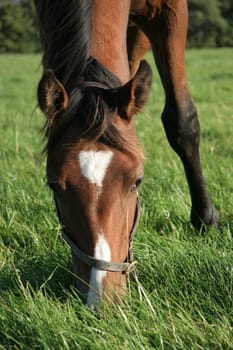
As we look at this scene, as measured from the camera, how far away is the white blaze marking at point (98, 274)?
198 centimetres

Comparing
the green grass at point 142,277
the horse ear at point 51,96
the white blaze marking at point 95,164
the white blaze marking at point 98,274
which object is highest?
the horse ear at point 51,96

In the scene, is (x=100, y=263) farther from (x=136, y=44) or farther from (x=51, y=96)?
(x=136, y=44)

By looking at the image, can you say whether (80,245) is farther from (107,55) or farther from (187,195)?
(187,195)

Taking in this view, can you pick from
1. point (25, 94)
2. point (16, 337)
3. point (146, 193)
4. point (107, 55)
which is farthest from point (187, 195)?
point (25, 94)

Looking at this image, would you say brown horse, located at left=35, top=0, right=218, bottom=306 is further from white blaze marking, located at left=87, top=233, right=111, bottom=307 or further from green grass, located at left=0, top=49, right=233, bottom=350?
green grass, located at left=0, top=49, right=233, bottom=350

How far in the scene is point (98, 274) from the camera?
1987mm

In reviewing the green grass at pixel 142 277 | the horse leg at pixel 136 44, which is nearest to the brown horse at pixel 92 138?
the green grass at pixel 142 277

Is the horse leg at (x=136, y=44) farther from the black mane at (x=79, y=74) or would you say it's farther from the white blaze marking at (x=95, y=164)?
the white blaze marking at (x=95, y=164)

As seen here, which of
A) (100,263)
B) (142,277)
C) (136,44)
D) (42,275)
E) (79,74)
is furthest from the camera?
(136,44)

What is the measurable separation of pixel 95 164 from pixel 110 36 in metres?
0.85

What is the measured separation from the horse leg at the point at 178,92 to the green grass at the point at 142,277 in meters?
0.17

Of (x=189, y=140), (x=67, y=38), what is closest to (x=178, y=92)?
(x=189, y=140)

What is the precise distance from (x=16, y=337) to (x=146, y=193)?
1.94 metres

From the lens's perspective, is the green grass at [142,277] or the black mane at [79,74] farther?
the black mane at [79,74]
